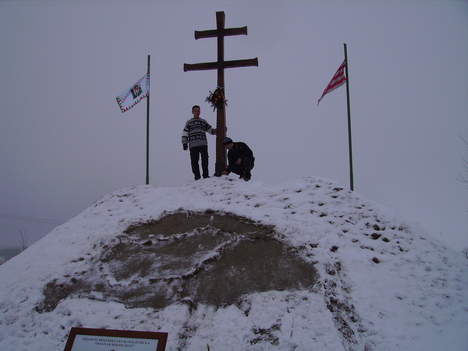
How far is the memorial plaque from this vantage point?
369cm

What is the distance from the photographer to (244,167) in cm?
886

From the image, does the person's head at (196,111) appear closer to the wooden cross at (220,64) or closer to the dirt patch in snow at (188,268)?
the wooden cross at (220,64)

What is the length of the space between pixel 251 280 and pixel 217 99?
227 inches

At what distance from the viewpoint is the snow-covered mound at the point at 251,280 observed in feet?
14.1

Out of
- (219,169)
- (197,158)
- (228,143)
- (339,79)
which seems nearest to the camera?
(228,143)

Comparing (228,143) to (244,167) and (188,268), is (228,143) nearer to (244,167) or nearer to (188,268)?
(244,167)

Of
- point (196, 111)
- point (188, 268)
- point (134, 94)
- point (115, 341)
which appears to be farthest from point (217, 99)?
point (115, 341)

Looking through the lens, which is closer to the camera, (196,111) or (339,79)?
(196,111)

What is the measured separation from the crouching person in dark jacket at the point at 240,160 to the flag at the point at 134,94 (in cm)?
360

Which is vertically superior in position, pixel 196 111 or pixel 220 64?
pixel 220 64

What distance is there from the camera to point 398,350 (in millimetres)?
3957

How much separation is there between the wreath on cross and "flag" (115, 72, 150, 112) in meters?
2.20

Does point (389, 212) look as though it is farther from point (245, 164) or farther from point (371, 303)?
point (245, 164)

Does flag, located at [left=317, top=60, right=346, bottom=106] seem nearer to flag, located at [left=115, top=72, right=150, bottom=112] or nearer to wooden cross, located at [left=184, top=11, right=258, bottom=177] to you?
wooden cross, located at [left=184, top=11, right=258, bottom=177]
